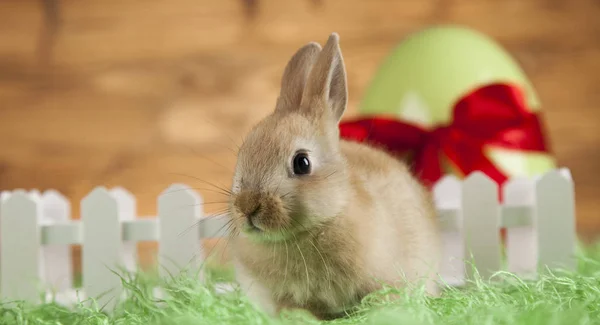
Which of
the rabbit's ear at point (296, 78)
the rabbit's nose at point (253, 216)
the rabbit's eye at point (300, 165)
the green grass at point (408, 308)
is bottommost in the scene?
the green grass at point (408, 308)

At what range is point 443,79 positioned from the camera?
1868mm

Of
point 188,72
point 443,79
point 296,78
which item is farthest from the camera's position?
point 188,72

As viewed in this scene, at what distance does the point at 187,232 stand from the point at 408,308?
2.08ft

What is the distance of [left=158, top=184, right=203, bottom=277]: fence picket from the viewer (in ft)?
5.02

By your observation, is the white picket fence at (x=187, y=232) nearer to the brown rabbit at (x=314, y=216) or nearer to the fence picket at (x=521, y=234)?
the fence picket at (x=521, y=234)

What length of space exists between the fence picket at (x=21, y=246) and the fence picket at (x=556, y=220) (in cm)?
111

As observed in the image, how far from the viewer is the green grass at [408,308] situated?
992mm

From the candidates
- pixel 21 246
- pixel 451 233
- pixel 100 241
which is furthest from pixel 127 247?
pixel 451 233

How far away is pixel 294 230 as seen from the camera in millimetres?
1125

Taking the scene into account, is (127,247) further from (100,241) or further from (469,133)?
(469,133)

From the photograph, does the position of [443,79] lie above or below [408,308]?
above

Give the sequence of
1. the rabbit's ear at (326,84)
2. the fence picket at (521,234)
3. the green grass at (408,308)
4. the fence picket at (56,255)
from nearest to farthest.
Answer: the green grass at (408,308) < the rabbit's ear at (326,84) < the fence picket at (521,234) < the fence picket at (56,255)

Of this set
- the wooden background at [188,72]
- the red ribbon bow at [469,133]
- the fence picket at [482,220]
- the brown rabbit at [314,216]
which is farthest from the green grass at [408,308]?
the wooden background at [188,72]

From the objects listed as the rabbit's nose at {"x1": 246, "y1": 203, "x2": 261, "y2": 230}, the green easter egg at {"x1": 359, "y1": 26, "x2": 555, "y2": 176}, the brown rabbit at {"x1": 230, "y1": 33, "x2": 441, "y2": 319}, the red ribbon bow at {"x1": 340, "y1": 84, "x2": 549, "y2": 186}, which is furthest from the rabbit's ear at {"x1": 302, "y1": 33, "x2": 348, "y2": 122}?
the green easter egg at {"x1": 359, "y1": 26, "x2": 555, "y2": 176}
